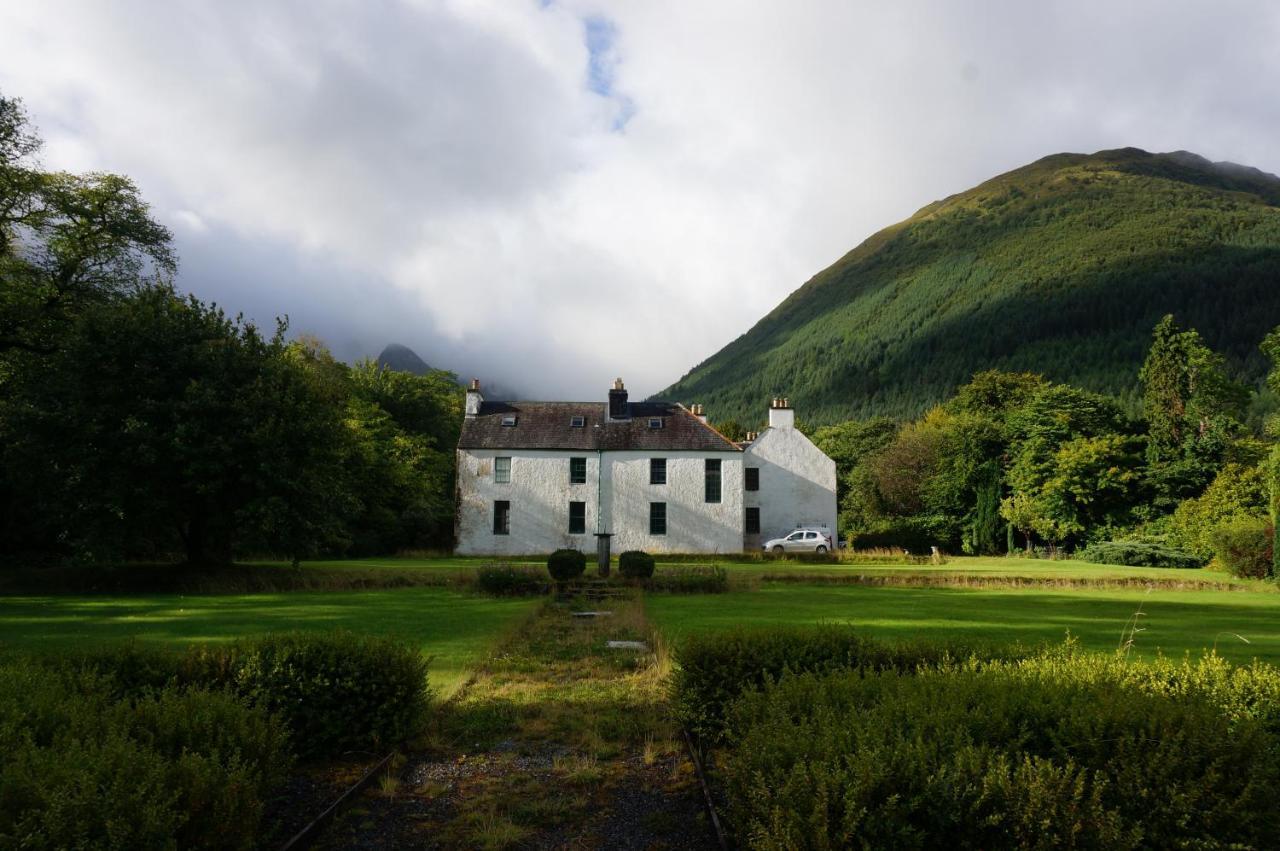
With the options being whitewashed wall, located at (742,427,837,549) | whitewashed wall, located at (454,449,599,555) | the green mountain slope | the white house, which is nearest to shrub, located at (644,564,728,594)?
the white house

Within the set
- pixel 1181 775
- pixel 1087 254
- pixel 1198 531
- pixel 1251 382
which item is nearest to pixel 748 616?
pixel 1181 775

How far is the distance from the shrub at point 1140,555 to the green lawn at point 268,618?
35.5 m

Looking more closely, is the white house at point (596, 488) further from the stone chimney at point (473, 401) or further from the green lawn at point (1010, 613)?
the green lawn at point (1010, 613)

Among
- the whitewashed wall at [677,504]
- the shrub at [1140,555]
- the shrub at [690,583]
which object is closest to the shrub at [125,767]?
the shrub at [690,583]

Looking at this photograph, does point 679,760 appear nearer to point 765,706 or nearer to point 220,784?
point 765,706

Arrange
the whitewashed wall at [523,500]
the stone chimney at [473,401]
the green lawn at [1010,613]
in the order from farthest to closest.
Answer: the stone chimney at [473,401] < the whitewashed wall at [523,500] < the green lawn at [1010,613]

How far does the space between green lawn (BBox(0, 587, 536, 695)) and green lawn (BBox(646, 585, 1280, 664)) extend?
14.0 ft

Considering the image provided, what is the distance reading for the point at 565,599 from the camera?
22734mm

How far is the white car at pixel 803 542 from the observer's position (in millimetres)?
42750

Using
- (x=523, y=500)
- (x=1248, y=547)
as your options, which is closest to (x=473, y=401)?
(x=523, y=500)

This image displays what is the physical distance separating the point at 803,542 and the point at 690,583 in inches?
762

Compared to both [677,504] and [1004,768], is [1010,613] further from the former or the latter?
[677,504]

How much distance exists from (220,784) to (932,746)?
4.36 meters

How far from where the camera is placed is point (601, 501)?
43.9 meters
